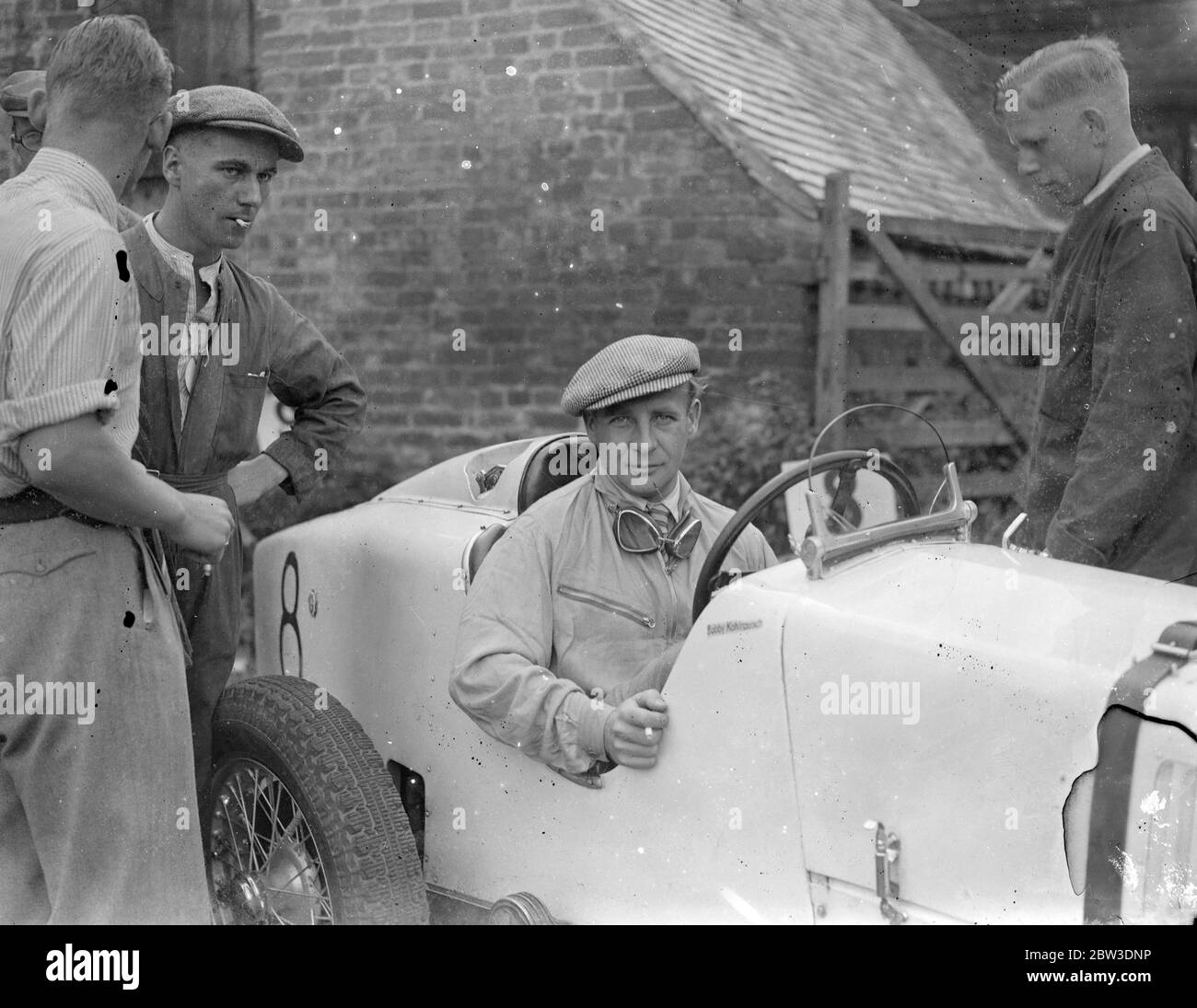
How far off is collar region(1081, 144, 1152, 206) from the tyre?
6.30ft

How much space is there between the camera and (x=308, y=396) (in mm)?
2826

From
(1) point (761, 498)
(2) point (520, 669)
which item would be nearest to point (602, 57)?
(1) point (761, 498)

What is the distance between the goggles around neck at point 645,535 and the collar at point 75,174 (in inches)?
40.0

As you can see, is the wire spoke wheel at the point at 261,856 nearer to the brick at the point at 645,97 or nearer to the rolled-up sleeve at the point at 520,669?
the rolled-up sleeve at the point at 520,669

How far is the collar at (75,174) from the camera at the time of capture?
1.96m

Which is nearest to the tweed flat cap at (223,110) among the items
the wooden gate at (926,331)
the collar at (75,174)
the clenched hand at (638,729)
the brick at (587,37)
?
the collar at (75,174)

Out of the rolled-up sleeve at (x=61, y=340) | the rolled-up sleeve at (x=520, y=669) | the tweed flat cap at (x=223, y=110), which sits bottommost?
the rolled-up sleeve at (x=520, y=669)

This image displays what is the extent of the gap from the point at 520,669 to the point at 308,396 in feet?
3.30

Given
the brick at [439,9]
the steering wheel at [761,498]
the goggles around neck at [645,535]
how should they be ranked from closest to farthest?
the steering wheel at [761,498], the goggles around neck at [645,535], the brick at [439,9]

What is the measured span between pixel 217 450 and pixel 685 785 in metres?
1.22

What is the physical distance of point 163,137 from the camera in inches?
86.6

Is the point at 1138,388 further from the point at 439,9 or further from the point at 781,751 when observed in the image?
the point at 439,9

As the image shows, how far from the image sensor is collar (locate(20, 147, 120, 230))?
1.96 metres
